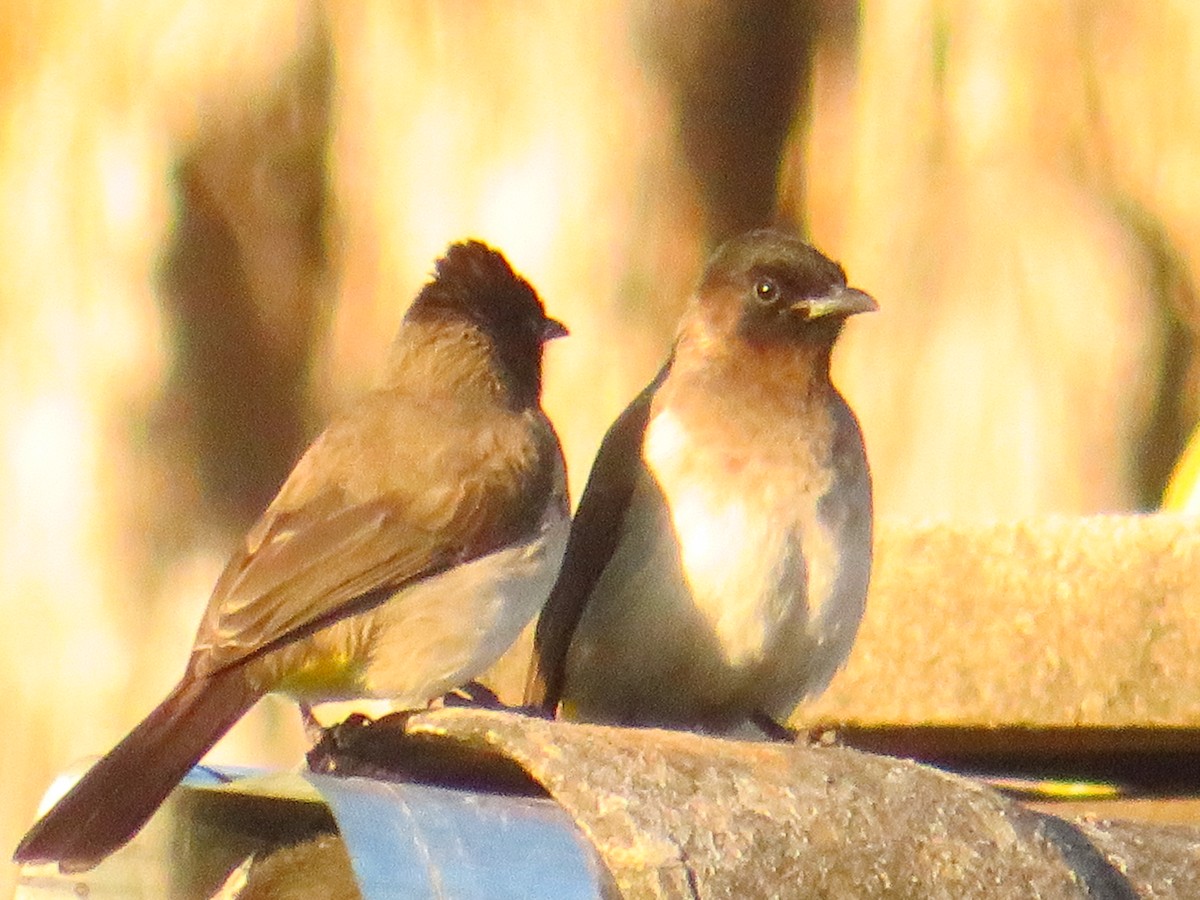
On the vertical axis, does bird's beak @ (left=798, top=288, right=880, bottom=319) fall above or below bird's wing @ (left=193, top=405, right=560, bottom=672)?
above

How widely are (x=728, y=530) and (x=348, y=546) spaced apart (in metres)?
0.76

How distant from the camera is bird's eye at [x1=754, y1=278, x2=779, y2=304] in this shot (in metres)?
4.88

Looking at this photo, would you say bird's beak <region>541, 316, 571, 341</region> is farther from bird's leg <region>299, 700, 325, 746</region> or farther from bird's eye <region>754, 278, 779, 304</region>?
bird's leg <region>299, 700, 325, 746</region>

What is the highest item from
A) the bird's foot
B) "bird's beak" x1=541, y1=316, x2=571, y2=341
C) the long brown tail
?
"bird's beak" x1=541, y1=316, x2=571, y2=341

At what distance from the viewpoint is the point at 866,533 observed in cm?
445

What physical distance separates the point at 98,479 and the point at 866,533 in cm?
379

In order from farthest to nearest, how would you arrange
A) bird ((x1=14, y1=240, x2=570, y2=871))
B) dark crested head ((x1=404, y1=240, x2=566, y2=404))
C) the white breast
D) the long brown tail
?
dark crested head ((x1=404, y1=240, x2=566, y2=404)) < the white breast < bird ((x1=14, y1=240, x2=570, y2=871)) < the long brown tail

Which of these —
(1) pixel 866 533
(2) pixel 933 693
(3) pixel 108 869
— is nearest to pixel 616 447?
(1) pixel 866 533

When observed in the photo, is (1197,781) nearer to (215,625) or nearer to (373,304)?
(215,625)

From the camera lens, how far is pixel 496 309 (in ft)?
16.0

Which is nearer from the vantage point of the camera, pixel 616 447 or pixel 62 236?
pixel 616 447

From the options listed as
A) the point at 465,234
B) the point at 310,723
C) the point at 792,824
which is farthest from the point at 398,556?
the point at 465,234

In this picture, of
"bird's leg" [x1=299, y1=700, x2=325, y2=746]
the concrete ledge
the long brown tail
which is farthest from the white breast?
the long brown tail

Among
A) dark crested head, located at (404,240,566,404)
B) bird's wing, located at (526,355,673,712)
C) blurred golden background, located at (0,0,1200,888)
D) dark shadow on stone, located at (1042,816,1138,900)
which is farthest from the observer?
blurred golden background, located at (0,0,1200,888)
